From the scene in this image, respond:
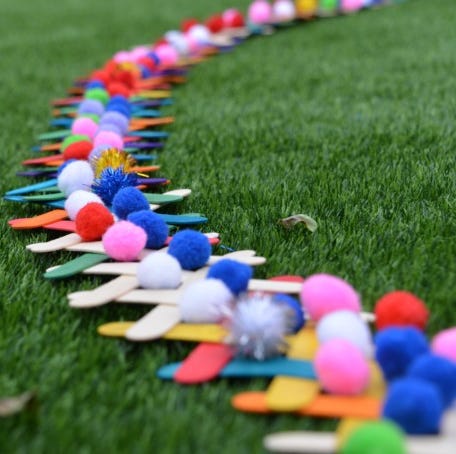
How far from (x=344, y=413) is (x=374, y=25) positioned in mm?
3556

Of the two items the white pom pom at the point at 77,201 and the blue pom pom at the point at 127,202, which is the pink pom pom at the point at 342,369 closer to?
the blue pom pom at the point at 127,202

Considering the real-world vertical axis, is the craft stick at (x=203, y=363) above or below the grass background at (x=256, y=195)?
below

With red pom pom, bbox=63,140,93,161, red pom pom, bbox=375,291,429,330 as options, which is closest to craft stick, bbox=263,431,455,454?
red pom pom, bbox=375,291,429,330

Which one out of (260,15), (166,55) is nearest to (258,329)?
(166,55)

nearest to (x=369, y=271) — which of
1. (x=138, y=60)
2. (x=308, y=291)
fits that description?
(x=308, y=291)

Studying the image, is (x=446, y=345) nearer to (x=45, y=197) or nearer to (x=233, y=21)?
(x=45, y=197)

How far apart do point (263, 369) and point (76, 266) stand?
1.61 ft

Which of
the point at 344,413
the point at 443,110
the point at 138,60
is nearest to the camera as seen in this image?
the point at 344,413

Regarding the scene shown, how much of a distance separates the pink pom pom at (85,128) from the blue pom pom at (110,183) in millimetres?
617

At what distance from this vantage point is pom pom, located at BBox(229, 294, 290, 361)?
1.03m

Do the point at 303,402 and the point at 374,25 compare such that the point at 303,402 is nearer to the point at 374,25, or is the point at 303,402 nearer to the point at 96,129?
the point at 96,129

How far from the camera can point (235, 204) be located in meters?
1.74

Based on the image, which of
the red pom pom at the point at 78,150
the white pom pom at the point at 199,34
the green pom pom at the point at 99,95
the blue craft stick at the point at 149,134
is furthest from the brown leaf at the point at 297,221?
the white pom pom at the point at 199,34

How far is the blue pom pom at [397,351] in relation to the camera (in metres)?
0.97
